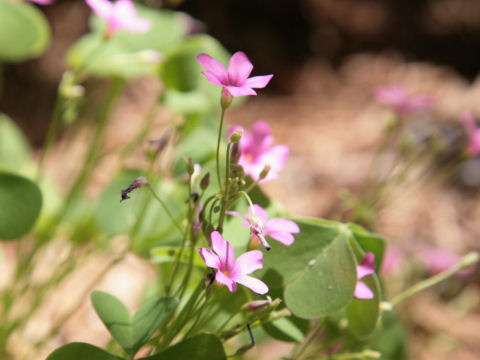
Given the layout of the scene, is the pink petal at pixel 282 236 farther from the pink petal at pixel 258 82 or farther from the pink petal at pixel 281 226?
the pink petal at pixel 258 82

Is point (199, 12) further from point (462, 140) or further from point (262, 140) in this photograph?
point (262, 140)

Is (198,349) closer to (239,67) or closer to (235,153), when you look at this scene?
(235,153)

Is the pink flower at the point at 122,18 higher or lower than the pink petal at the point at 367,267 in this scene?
higher

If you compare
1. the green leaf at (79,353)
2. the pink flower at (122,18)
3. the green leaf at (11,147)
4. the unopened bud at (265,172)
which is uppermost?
the pink flower at (122,18)

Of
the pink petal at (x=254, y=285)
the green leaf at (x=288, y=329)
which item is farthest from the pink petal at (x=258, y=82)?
the green leaf at (x=288, y=329)

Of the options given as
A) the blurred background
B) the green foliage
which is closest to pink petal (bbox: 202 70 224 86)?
the green foliage

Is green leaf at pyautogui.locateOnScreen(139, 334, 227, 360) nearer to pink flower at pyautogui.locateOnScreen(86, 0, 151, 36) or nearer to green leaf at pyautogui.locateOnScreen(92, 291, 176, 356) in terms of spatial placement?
green leaf at pyautogui.locateOnScreen(92, 291, 176, 356)
